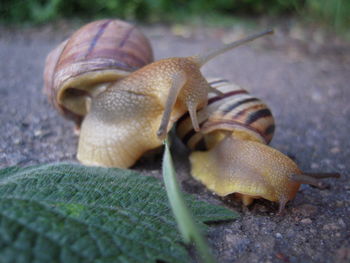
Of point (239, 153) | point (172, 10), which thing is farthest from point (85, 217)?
point (172, 10)

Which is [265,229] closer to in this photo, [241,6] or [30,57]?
[30,57]

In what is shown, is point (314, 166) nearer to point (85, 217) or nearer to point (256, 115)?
point (256, 115)

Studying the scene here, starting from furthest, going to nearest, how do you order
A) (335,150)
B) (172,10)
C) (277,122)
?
(172,10) → (277,122) → (335,150)

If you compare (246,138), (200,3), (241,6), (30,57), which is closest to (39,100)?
(30,57)

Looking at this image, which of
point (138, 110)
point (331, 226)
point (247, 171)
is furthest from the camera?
point (138, 110)

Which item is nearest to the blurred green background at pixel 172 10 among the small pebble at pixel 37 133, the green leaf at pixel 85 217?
the small pebble at pixel 37 133

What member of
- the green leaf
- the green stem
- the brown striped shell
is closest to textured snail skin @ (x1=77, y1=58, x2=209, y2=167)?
the brown striped shell

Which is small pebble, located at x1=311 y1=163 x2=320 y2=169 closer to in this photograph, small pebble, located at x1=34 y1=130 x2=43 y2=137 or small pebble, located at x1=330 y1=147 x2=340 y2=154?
small pebble, located at x1=330 y1=147 x2=340 y2=154
